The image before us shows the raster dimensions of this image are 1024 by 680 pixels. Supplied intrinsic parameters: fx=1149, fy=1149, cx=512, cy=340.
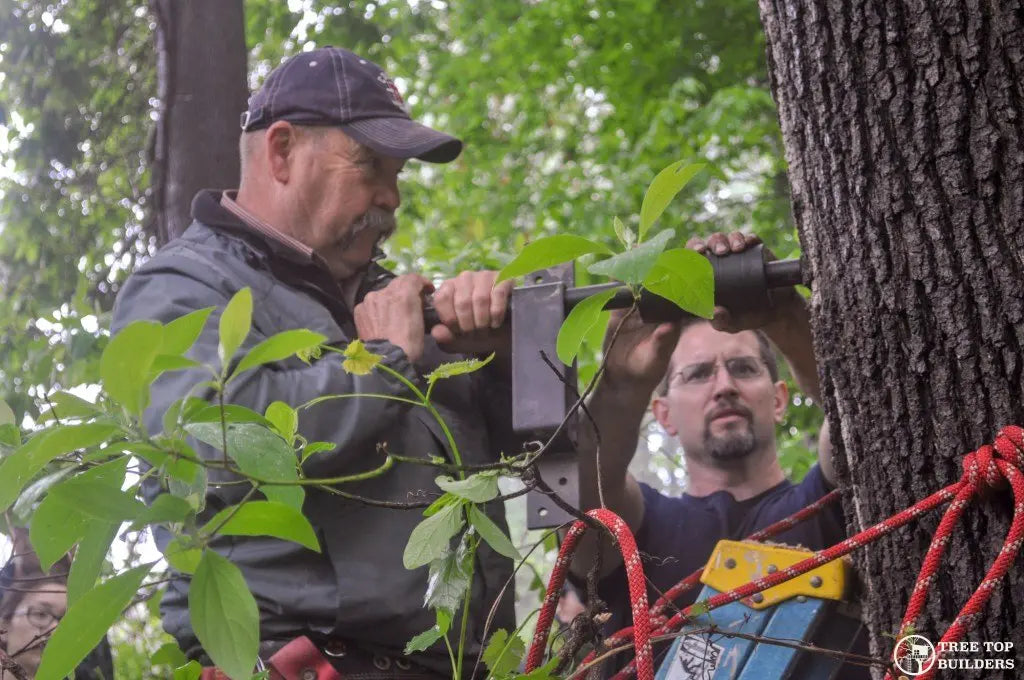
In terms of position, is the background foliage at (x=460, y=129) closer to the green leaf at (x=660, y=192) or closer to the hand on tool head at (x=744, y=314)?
the hand on tool head at (x=744, y=314)

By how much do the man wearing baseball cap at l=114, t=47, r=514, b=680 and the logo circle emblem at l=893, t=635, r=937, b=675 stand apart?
2.64 ft

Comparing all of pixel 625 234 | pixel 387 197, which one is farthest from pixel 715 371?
pixel 625 234

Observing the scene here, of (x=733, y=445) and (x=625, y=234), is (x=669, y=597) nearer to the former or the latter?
(x=625, y=234)

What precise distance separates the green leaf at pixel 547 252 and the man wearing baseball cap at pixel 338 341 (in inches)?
32.4

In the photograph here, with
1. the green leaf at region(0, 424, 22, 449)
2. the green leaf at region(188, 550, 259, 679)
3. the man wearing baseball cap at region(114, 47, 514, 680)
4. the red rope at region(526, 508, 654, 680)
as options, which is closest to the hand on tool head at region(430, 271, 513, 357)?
the man wearing baseball cap at region(114, 47, 514, 680)

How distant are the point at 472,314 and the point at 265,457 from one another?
1.19 metres

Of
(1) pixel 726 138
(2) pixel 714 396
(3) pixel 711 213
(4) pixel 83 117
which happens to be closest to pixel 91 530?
(2) pixel 714 396

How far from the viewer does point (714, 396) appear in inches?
138

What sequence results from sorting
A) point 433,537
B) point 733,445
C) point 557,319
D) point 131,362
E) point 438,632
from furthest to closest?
point 733,445, point 557,319, point 438,632, point 433,537, point 131,362

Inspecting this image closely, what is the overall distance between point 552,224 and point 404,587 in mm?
6293

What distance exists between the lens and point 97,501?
99 centimetres

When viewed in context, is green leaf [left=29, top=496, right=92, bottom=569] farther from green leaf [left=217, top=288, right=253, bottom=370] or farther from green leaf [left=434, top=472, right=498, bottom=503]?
green leaf [left=434, top=472, right=498, bottom=503]

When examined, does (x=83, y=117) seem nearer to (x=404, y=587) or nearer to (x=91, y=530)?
(x=404, y=587)

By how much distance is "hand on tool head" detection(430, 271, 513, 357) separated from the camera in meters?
2.29
